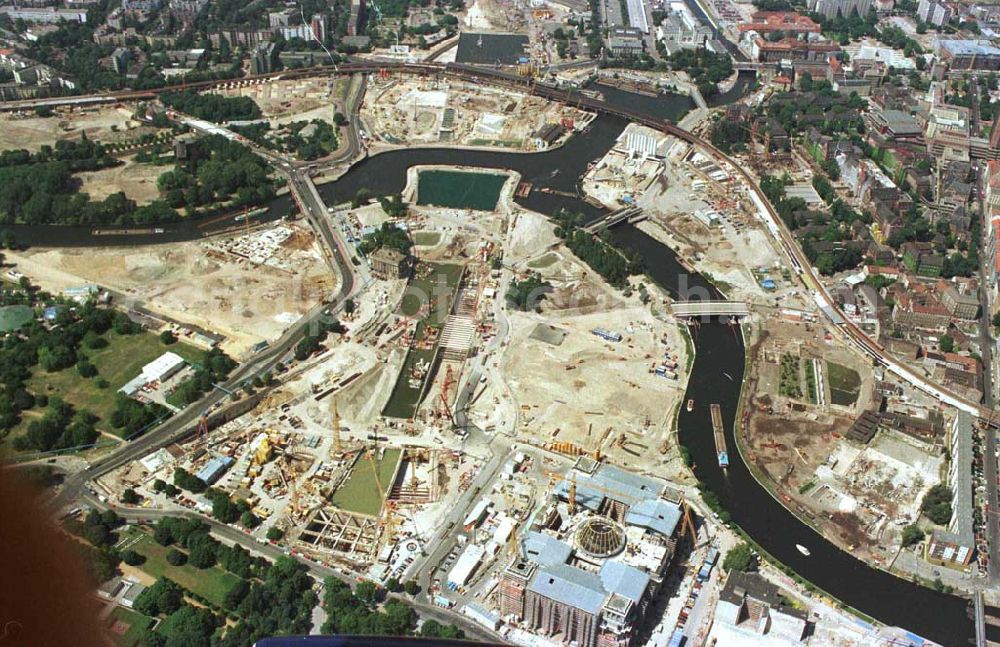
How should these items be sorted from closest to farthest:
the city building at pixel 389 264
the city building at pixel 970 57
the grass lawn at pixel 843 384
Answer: the grass lawn at pixel 843 384
the city building at pixel 389 264
the city building at pixel 970 57

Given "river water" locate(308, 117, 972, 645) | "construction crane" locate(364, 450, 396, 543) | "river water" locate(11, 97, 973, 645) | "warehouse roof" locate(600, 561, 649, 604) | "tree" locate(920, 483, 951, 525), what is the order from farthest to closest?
"tree" locate(920, 483, 951, 525), "construction crane" locate(364, 450, 396, 543), "river water" locate(11, 97, 973, 645), "river water" locate(308, 117, 972, 645), "warehouse roof" locate(600, 561, 649, 604)

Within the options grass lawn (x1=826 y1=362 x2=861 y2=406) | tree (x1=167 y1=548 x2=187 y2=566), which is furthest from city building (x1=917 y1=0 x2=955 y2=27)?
tree (x1=167 y1=548 x2=187 y2=566)

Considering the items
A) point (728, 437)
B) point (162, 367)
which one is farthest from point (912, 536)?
point (162, 367)

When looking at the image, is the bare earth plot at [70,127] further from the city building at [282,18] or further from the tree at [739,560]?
the tree at [739,560]

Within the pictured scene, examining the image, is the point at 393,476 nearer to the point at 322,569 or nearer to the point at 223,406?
the point at 322,569

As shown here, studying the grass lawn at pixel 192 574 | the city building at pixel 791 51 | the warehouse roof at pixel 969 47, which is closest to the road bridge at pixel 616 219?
the grass lawn at pixel 192 574

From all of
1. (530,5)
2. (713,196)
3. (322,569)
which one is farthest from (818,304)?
(530,5)

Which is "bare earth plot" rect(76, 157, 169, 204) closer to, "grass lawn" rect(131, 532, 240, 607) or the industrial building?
"grass lawn" rect(131, 532, 240, 607)
